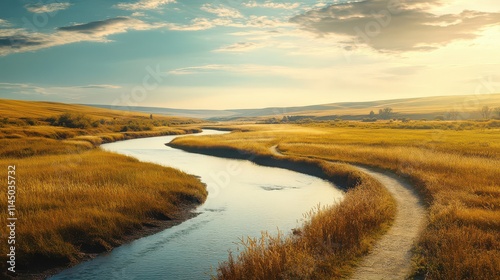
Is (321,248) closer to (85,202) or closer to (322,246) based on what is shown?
(322,246)

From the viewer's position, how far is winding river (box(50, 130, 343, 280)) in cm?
1493

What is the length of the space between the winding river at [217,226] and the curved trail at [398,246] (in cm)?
541

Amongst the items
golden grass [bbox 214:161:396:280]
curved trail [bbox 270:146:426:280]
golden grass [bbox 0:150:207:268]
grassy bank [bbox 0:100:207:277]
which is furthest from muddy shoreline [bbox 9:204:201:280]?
curved trail [bbox 270:146:426:280]

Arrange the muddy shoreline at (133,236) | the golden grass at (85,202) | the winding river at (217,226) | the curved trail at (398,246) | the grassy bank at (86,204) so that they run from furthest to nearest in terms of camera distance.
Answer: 1. the golden grass at (85,202)
2. the grassy bank at (86,204)
3. the winding river at (217,226)
4. the muddy shoreline at (133,236)
5. the curved trail at (398,246)

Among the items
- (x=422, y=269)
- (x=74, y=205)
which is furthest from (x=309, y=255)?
(x=74, y=205)

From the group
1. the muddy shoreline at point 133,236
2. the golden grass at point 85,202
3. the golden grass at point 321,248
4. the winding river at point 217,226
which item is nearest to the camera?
the golden grass at point 321,248

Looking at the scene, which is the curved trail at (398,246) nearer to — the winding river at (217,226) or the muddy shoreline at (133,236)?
the winding river at (217,226)

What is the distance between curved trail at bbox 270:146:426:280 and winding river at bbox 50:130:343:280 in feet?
17.8

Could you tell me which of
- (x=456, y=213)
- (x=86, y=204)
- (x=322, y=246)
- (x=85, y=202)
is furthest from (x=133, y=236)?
(x=456, y=213)

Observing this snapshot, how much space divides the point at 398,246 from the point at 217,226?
976 centimetres

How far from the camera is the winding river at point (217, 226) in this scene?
14.9 metres

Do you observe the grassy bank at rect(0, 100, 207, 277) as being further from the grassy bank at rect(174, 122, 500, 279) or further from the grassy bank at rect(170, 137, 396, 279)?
the grassy bank at rect(174, 122, 500, 279)

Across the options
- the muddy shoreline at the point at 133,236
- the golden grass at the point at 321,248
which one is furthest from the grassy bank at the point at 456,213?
the muddy shoreline at the point at 133,236

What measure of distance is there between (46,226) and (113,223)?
3.09 meters
